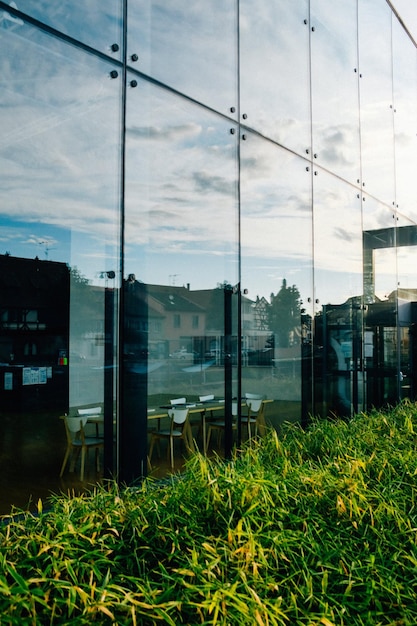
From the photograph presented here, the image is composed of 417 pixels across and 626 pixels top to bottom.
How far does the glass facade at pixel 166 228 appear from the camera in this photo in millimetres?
5617

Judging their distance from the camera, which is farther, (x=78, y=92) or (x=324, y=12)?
(x=324, y=12)

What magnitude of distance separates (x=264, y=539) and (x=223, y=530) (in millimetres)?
225

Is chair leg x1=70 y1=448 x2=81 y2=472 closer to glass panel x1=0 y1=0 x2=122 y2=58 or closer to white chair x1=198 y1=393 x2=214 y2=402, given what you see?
white chair x1=198 y1=393 x2=214 y2=402

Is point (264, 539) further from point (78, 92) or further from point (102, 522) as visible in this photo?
point (78, 92)

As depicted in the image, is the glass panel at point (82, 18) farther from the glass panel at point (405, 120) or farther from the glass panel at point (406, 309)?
the glass panel at point (406, 309)

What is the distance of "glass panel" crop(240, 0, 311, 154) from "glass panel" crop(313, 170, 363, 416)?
100 centimetres

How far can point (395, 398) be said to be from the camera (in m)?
11.9

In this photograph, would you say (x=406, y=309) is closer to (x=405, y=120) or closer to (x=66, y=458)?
(x=405, y=120)

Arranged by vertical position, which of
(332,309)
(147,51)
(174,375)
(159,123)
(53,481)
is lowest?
(53,481)

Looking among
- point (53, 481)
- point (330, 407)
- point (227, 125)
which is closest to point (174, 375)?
point (53, 481)

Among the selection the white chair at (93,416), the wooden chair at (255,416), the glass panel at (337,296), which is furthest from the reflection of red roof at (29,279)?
the glass panel at (337,296)

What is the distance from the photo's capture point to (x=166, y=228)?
655 centimetres

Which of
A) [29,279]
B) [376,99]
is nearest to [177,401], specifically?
[29,279]

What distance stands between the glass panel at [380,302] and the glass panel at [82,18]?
624cm
